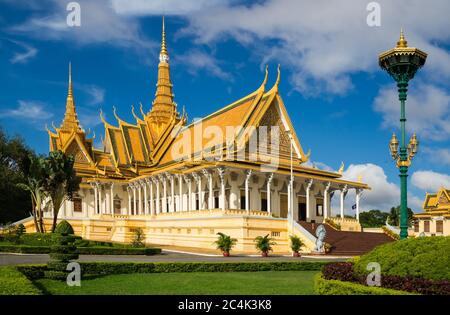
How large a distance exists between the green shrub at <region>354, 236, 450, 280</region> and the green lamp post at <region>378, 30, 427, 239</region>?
8.73m

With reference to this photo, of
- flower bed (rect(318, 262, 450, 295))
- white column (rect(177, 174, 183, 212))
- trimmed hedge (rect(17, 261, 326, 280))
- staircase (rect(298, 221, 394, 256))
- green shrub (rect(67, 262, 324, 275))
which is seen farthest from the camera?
white column (rect(177, 174, 183, 212))

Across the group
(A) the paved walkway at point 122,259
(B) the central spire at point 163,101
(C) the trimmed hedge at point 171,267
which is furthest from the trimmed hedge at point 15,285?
(B) the central spire at point 163,101

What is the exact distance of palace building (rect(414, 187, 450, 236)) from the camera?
52188mm

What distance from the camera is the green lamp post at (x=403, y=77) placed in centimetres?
1897

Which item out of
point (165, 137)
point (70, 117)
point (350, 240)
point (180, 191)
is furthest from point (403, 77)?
point (70, 117)

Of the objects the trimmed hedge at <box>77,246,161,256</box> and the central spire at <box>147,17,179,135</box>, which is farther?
the central spire at <box>147,17,179,135</box>

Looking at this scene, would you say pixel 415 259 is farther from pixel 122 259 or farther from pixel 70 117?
pixel 70 117

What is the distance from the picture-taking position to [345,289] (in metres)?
9.46

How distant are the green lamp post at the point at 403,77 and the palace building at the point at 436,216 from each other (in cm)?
3599

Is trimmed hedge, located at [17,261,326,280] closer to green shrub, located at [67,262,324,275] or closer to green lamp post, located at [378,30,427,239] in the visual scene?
green shrub, located at [67,262,324,275]

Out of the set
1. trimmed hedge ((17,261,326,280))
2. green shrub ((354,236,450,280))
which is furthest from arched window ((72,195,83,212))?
green shrub ((354,236,450,280))

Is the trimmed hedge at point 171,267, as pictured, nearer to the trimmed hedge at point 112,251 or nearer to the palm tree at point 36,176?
the trimmed hedge at point 112,251
